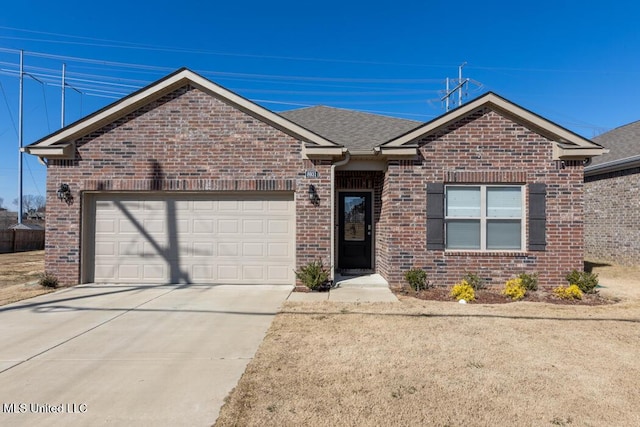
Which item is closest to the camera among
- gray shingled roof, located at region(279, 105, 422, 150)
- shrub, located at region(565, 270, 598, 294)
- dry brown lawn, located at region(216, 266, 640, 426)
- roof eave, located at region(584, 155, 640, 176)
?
dry brown lawn, located at region(216, 266, 640, 426)

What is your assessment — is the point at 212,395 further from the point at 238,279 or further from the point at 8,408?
the point at 238,279

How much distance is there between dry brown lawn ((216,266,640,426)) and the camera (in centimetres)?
321

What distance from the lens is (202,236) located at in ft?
29.8

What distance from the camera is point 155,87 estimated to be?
8.76 metres

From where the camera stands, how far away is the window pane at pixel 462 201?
28.5 feet

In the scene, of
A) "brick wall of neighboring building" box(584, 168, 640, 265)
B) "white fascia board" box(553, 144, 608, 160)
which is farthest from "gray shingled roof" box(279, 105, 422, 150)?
"brick wall of neighboring building" box(584, 168, 640, 265)

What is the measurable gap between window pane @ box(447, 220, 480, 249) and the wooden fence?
843 inches

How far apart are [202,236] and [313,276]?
2832 millimetres

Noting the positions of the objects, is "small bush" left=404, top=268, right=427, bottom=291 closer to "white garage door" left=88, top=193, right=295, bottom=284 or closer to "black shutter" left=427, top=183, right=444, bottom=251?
"black shutter" left=427, top=183, right=444, bottom=251

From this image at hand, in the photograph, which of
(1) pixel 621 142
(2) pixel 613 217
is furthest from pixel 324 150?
(1) pixel 621 142

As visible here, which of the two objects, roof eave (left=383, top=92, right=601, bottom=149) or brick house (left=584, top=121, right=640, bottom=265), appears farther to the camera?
brick house (left=584, top=121, right=640, bottom=265)

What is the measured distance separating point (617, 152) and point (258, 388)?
15.7 metres

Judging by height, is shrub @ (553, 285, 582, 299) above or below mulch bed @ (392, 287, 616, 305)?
above

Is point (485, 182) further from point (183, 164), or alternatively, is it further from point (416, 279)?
point (183, 164)
